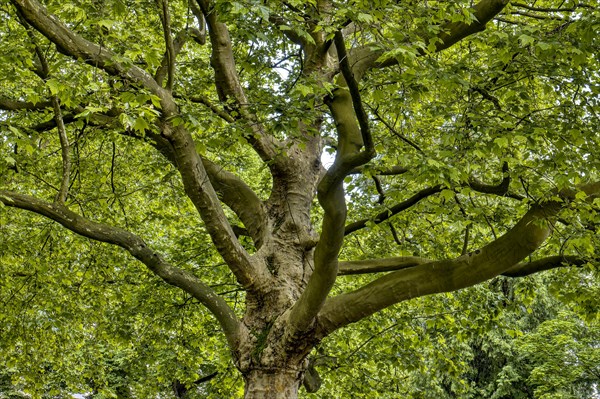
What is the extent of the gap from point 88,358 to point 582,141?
974 centimetres

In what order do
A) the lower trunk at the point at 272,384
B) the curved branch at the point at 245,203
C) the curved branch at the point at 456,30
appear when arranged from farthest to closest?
the curved branch at the point at 245,203, the lower trunk at the point at 272,384, the curved branch at the point at 456,30

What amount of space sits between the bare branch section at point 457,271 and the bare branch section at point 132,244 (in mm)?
1012

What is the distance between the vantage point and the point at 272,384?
5773 millimetres

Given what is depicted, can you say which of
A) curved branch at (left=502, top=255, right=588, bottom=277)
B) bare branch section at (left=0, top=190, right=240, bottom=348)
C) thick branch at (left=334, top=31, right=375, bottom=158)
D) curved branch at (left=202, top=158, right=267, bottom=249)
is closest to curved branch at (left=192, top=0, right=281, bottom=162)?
curved branch at (left=202, top=158, right=267, bottom=249)

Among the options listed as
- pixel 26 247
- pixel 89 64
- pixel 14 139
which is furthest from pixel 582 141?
pixel 26 247

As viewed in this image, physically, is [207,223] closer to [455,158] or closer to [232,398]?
[455,158]

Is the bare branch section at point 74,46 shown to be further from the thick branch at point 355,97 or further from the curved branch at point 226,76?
the thick branch at point 355,97

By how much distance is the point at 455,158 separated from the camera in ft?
18.7

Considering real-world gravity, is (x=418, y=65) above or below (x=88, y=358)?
above

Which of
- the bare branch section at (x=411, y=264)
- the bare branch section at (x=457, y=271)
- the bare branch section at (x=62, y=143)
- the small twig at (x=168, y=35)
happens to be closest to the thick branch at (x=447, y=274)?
the bare branch section at (x=457, y=271)

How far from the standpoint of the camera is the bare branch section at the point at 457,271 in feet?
16.5

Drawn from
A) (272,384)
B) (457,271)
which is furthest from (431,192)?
(272,384)

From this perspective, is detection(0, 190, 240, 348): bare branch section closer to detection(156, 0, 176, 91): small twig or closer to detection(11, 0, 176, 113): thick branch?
detection(11, 0, 176, 113): thick branch

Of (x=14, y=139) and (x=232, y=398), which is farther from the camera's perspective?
(x=232, y=398)
